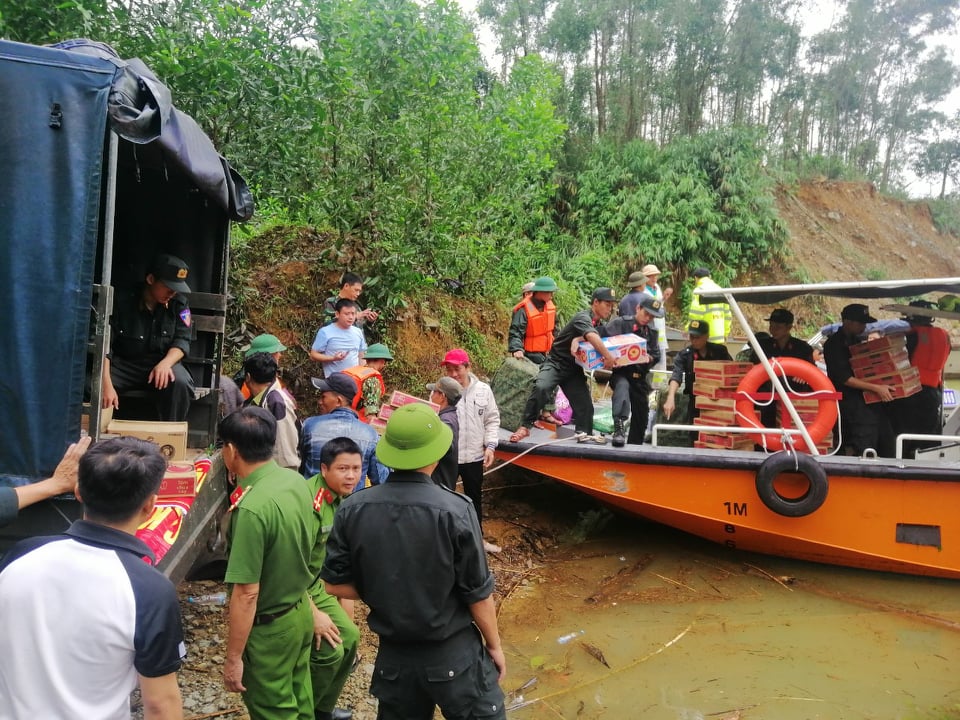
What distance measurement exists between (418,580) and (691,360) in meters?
4.64

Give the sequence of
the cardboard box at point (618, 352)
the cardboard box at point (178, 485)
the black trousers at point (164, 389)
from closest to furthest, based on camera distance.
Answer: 1. the cardboard box at point (178, 485)
2. the black trousers at point (164, 389)
3. the cardboard box at point (618, 352)

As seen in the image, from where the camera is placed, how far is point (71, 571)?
5.16 feet

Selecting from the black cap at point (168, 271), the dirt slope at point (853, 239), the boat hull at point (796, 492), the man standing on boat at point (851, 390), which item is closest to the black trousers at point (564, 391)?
the boat hull at point (796, 492)

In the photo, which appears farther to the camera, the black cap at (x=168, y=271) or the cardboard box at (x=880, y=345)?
the cardboard box at (x=880, y=345)

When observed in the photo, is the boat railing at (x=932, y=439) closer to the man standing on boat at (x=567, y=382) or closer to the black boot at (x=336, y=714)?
the man standing on boat at (x=567, y=382)

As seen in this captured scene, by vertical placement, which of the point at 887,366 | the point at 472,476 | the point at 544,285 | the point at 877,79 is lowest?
the point at 472,476

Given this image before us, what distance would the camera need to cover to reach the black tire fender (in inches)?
196

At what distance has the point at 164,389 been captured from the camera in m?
4.43

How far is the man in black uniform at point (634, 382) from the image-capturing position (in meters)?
6.11

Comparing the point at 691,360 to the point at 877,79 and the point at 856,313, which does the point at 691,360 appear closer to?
the point at 856,313

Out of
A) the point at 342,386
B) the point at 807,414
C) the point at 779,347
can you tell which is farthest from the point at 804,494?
the point at 342,386

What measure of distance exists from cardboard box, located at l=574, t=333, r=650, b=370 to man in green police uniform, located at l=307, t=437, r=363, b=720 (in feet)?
10.4

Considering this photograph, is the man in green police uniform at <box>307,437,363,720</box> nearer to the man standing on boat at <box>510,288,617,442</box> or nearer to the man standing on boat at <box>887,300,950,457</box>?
the man standing on boat at <box>510,288,617,442</box>

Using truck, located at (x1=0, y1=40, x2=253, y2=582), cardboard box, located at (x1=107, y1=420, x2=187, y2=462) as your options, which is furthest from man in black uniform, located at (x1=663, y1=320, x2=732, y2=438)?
truck, located at (x1=0, y1=40, x2=253, y2=582)
